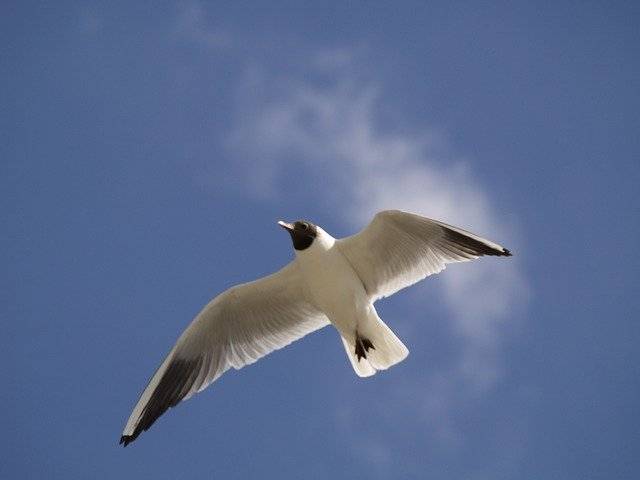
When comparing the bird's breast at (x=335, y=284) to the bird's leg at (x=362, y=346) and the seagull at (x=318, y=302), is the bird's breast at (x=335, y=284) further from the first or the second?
the bird's leg at (x=362, y=346)

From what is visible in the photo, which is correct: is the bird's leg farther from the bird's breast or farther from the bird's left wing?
the bird's left wing

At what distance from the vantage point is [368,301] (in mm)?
7805

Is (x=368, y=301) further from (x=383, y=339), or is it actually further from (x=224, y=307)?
(x=224, y=307)

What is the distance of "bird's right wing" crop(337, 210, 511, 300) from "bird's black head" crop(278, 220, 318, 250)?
0.25m

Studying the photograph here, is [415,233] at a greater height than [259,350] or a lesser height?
greater

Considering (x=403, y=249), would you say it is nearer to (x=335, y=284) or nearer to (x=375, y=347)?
(x=335, y=284)

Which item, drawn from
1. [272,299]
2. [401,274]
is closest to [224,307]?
[272,299]

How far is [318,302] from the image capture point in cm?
791

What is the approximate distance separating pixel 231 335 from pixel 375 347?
1.33 m

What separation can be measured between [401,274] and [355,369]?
93cm

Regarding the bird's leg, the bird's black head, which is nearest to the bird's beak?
the bird's black head

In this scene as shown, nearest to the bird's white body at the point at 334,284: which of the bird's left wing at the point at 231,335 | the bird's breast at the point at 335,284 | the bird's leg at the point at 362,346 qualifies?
the bird's breast at the point at 335,284

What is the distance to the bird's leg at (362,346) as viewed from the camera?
25.0 feet

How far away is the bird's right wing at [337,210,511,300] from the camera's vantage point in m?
7.61
